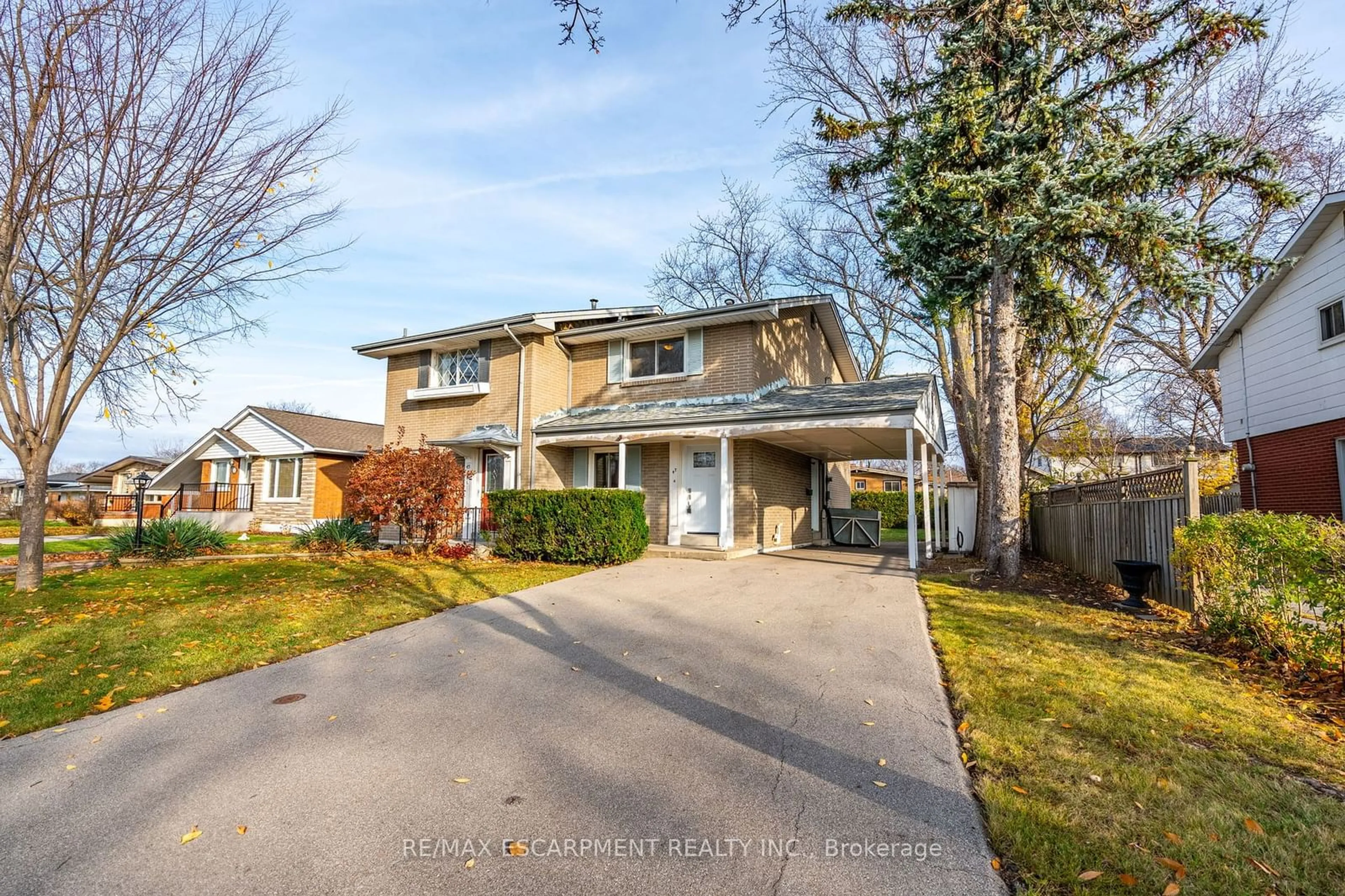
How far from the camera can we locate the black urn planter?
293 inches

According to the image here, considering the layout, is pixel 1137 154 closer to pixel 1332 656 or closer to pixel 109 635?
pixel 1332 656

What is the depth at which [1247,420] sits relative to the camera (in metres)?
13.9

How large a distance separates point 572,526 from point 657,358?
6.01 metres

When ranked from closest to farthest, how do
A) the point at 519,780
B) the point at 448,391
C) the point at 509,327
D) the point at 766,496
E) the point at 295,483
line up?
the point at 519,780 → the point at 766,496 → the point at 509,327 → the point at 448,391 → the point at 295,483

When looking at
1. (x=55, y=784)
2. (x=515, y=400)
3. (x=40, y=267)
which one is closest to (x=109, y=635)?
(x=55, y=784)

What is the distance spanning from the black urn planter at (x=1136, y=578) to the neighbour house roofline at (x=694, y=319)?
28.0 feet

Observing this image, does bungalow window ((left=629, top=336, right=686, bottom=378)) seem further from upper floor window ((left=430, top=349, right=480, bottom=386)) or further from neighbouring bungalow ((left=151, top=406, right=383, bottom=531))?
neighbouring bungalow ((left=151, top=406, right=383, bottom=531))

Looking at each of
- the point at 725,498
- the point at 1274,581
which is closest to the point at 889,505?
the point at 725,498

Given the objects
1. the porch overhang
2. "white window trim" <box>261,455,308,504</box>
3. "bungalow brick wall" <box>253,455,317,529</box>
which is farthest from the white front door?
"white window trim" <box>261,455,308,504</box>

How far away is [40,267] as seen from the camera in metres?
7.60

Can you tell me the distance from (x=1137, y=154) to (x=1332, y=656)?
27.5 feet

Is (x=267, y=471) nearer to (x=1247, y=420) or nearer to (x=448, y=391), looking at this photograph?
(x=448, y=391)

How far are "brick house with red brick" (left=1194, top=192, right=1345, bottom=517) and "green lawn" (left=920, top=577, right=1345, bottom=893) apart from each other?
9898 mm

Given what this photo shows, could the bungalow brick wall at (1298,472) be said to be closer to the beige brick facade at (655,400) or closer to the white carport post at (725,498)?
the beige brick facade at (655,400)
